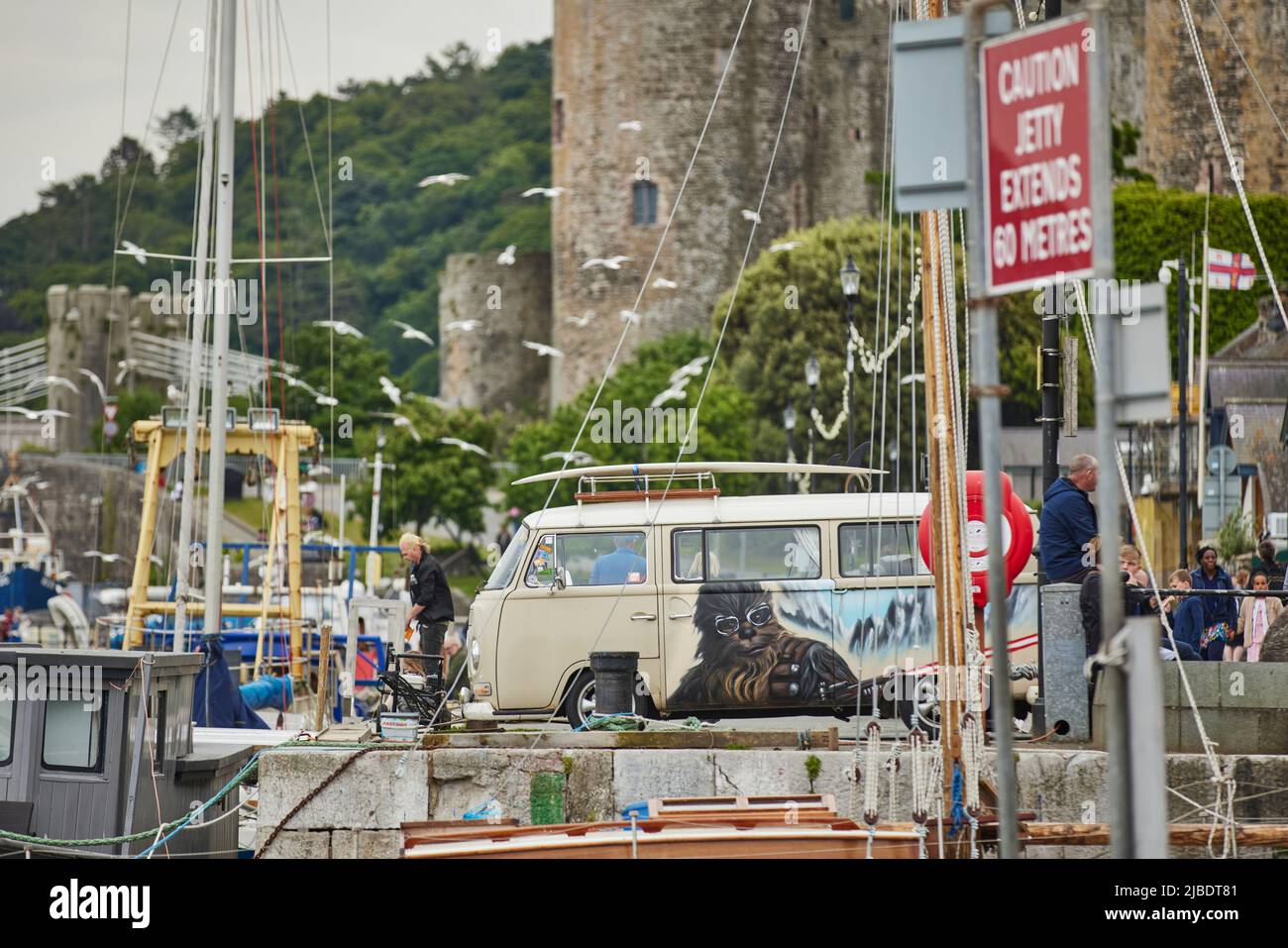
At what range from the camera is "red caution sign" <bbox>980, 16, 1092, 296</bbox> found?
6.68 metres

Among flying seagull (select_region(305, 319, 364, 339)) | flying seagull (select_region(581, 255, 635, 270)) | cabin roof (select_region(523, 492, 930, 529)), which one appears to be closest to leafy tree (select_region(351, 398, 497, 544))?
flying seagull (select_region(581, 255, 635, 270))

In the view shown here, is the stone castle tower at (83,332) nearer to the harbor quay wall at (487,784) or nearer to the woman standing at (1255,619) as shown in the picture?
the woman standing at (1255,619)

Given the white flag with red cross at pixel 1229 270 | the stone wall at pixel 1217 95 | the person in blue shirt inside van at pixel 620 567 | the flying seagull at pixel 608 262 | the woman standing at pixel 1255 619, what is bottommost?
the woman standing at pixel 1255 619

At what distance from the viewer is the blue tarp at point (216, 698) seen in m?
15.9

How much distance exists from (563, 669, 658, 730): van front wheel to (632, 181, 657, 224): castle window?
1565 inches

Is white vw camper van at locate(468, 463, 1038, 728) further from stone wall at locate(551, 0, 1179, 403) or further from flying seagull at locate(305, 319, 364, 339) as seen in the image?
stone wall at locate(551, 0, 1179, 403)

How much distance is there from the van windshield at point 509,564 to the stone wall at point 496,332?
4662 centimetres

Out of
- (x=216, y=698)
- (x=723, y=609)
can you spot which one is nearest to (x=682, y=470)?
(x=723, y=609)

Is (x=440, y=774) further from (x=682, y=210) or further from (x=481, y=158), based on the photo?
(x=481, y=158)

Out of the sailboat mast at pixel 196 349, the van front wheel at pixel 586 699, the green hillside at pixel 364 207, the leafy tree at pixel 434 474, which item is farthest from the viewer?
the green hillside at pixel 364 207

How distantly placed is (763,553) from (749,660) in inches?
27.4

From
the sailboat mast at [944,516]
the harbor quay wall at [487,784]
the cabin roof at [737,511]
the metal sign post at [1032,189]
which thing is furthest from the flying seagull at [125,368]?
the metal sign post at [1032,189]

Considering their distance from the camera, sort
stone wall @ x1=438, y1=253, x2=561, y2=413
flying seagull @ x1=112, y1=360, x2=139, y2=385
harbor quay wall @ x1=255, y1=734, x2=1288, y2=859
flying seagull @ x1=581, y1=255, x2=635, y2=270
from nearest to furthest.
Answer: harbor quay wall @ x1=255, y1=734, x2=1288, y2=859
flying seagull @ x1=581, y1=255, x2=635, y2=270
stone wall @ x1=438, y1=253, x2=561, y2=413
flying seagull @ x1=112, y1=360, x2=139, y2=385

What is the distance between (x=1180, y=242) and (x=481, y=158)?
55630 millimetres
